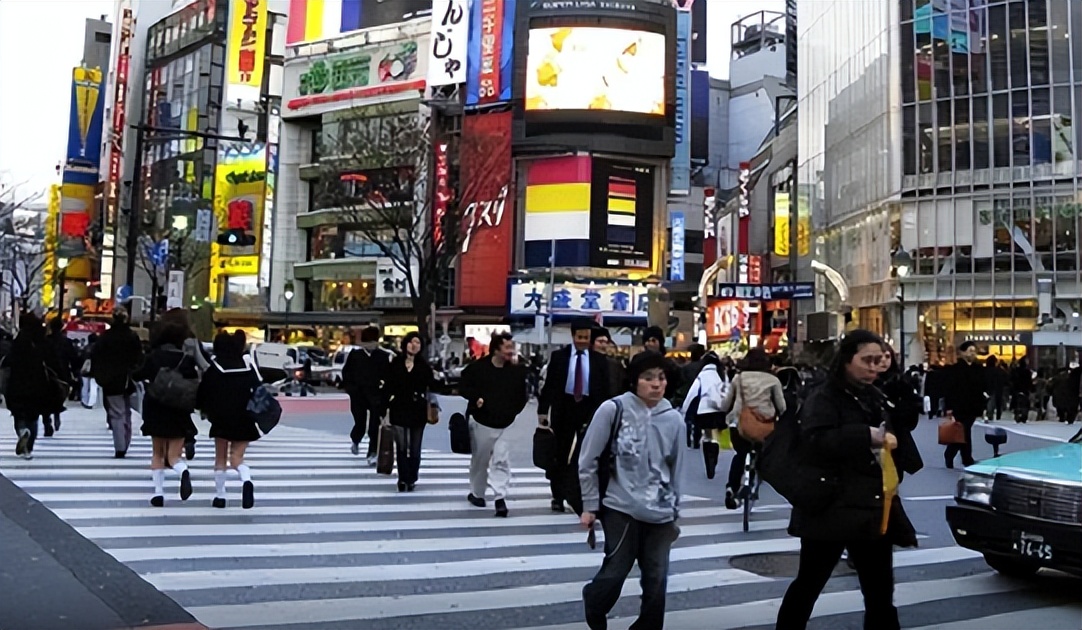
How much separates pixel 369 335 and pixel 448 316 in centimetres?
4561

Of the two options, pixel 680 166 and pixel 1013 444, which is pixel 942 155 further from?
pixel 1013 444

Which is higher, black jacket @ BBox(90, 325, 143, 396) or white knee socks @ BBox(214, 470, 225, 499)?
black jacket @ BBox(90, 325, 143, 396)

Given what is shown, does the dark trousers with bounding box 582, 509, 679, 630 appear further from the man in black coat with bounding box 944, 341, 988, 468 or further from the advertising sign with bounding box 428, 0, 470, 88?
the advertising sign with bounding box 428, 0, 470, 88

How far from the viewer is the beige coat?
9.62 metres

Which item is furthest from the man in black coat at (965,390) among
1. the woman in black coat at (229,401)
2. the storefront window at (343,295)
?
the storefront window at (343,295)

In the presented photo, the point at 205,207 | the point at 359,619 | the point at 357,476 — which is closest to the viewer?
the point at 359,619

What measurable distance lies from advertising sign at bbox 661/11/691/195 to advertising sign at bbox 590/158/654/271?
611 centimetres

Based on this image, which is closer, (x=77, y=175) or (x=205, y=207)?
(x=205, y=207)

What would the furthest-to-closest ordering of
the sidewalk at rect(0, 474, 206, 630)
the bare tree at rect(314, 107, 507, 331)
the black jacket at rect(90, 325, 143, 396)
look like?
the bare tree at rect(314, 107, 507, 331) < the black jacket at rect(90, 325, 143, 396) < the sidewalk at rect(0, 474, 206, 630)

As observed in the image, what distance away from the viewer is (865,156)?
4959 centimetres

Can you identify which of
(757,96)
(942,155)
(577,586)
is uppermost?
(757,96)

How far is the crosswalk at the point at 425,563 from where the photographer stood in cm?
633

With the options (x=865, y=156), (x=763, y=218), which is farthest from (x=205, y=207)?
(x=865, y=156)

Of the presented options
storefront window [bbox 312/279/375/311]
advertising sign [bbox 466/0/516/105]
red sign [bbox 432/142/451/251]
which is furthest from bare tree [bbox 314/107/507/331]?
storefront window [bbox 312/279/375/311]
